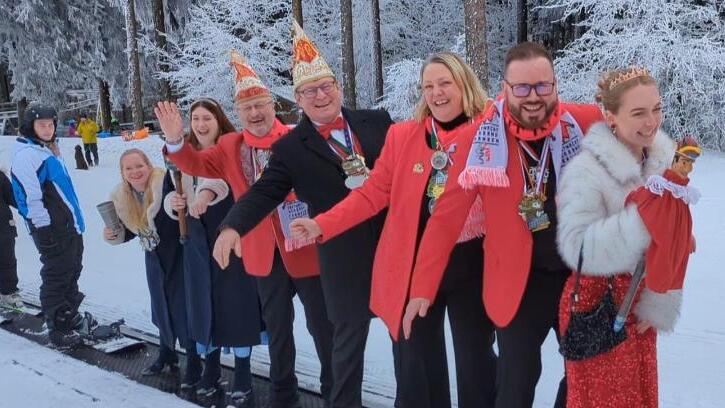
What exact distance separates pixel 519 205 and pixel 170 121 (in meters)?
2.09

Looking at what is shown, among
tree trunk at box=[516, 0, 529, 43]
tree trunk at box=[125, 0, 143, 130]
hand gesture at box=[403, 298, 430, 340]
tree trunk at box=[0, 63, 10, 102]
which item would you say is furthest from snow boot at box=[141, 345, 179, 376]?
tree trunk at box=[0, 63, 10, 102]

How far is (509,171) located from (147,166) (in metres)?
2.84

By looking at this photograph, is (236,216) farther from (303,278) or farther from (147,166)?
(147,166)

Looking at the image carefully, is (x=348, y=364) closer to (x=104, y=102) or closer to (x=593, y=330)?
(x=593, y=330)

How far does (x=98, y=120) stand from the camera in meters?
29.4

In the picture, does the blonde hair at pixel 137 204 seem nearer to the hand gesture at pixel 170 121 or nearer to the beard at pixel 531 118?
the hand gesture at pixel 170 121

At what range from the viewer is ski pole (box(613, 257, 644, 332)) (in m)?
2.08

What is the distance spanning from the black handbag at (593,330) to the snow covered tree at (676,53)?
1187cm

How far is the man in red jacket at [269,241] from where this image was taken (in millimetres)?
3543

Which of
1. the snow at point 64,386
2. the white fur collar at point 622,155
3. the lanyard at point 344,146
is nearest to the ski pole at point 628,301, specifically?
the white fur collar at point 622,155

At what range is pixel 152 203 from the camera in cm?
422

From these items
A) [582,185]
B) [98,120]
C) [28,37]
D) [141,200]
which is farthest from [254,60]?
[582,185]

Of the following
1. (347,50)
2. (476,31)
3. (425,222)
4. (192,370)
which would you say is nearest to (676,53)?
(476,31)

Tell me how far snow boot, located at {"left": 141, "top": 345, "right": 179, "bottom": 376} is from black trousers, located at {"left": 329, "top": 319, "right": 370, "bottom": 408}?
1932mm
